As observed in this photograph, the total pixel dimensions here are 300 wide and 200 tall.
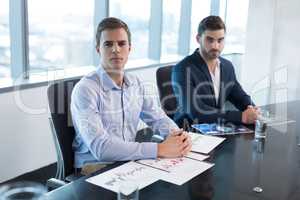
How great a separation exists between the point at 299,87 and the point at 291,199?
347 cm

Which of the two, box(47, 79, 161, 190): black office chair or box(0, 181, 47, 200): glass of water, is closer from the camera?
box(0, 181, 47, 200): glass of water

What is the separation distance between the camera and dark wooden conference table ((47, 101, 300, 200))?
1.27 meters

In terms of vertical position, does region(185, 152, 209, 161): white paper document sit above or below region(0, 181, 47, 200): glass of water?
below

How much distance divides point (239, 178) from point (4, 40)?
234cm

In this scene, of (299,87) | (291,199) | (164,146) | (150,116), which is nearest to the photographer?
(291,199)

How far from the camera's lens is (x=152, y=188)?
1.32m

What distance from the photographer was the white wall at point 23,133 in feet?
9.43

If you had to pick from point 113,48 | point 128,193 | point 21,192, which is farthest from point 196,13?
point 21,192

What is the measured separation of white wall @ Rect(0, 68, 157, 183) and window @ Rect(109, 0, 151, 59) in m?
1.51

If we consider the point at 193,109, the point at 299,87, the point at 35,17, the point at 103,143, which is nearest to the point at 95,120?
the point at 103,143

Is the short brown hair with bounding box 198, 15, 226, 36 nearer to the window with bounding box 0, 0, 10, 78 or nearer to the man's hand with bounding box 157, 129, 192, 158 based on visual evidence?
the man's hand with bounding box 157, 129, 192, 158

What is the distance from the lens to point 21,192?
1.10 m

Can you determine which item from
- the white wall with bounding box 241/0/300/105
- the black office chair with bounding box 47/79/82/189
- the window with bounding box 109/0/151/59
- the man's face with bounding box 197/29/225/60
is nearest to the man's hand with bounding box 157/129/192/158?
the black office chair with bounding box 47/79/82/189

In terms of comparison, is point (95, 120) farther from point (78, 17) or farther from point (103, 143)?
point (78, 17)
